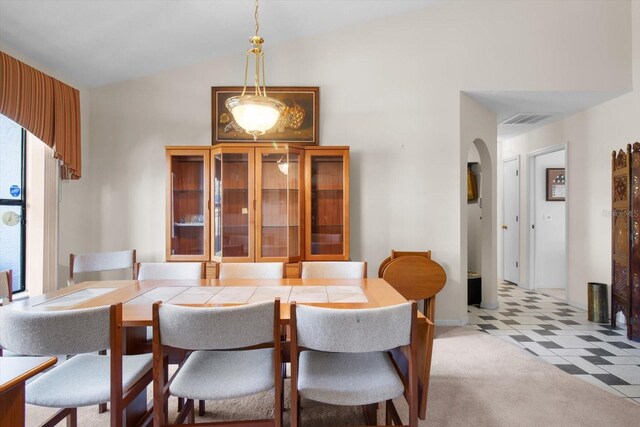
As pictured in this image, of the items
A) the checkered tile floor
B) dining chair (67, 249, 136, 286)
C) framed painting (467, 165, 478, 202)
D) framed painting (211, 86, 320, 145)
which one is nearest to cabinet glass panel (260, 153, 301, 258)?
framed painting (211, 86, 320, 145)

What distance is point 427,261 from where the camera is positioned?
3.25 metres

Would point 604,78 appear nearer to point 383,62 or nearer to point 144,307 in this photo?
point 383,62

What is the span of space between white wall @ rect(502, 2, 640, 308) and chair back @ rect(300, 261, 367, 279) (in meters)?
3.16

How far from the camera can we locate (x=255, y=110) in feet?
6.41

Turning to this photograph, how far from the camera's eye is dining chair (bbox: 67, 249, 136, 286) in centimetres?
277

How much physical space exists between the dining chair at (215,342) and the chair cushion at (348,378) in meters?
0.15

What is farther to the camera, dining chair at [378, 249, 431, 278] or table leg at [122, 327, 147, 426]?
dining chair at [378, 249, 431, 278]

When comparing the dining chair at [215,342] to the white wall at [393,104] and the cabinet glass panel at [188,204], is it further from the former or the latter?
the white wall at [393,104]

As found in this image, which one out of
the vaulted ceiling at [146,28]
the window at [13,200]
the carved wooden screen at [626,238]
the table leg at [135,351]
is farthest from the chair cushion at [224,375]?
the carved wooden screen at [626,238]

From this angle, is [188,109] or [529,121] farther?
[529,121]

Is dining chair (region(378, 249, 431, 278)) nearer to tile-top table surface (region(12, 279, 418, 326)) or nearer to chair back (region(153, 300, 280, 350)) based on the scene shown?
tile-top table surface (region(12, 279, 418, 326))

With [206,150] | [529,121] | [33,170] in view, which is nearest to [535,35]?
[529,121]

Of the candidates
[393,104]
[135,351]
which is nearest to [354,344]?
[135,351]

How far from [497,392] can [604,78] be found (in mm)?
3408
